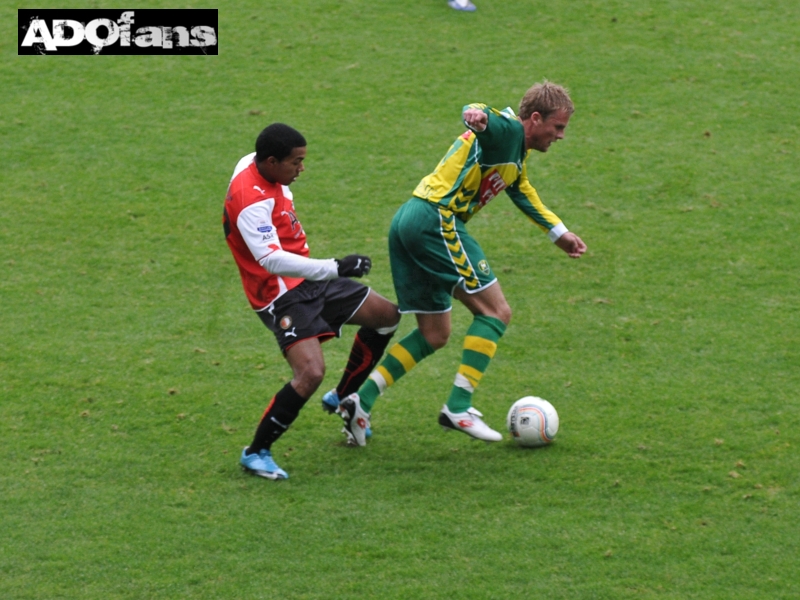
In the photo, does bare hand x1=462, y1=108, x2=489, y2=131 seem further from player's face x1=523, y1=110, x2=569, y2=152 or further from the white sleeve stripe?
the white sleeve stripe

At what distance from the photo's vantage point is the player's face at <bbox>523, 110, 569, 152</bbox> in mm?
5598

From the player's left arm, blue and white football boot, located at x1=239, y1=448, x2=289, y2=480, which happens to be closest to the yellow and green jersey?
the player's left arm

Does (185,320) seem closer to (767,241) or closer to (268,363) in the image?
(268,363)

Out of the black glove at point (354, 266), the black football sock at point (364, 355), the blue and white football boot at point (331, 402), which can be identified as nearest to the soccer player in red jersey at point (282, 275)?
the black glove at point (354, 266)

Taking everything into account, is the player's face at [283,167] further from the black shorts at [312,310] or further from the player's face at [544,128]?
the player's face at [544,128]

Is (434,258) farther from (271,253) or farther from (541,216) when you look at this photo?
(271,253)

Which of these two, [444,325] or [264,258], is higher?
[264,258]

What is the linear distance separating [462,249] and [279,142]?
121 cm

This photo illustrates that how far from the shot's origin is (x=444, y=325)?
5.88m

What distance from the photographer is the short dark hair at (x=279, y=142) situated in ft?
17.0

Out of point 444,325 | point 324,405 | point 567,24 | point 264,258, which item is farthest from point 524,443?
point 567,24

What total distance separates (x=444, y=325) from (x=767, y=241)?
147 inches

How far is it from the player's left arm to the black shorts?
113 cm

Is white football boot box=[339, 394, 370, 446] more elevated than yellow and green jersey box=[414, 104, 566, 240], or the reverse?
yellow and green jersey box=[414, 104, 566, 240]
